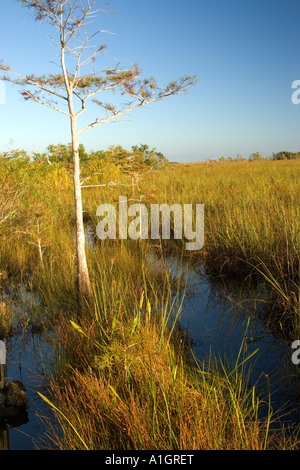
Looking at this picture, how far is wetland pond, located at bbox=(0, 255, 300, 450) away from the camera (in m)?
2.98

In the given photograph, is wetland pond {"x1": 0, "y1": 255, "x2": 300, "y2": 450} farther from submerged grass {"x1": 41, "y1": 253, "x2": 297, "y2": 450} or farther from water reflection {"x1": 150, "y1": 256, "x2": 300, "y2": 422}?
submerged grass {"x1": 41, "y1": 253, "x2": 297, "y2": 450}

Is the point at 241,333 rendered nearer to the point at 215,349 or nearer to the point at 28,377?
the point at 215,349

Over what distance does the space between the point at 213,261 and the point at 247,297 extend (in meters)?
1.22

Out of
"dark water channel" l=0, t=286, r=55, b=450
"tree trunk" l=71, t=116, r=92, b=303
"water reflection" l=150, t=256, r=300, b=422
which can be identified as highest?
"tree trunk" l=71, t=116, r=92, b=303

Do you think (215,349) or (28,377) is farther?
(215,349)

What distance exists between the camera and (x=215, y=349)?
12.8ft

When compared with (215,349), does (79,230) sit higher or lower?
higher

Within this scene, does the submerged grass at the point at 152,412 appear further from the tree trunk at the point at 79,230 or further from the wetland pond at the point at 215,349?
the tree trunk at the point at 79,230

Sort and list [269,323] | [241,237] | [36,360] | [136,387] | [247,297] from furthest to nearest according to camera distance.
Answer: [241,237]
[247,297]
[269,323]
[36,360]
[136,387]

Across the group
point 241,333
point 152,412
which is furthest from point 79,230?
point 152,412

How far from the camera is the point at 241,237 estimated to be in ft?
19.9

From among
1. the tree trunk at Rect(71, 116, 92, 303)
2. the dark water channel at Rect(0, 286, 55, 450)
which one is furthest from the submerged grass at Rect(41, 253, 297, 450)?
the tree trunk at Rect(71, 116, 92, 303)

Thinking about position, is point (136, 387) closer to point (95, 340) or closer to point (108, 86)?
point (95, 340)
